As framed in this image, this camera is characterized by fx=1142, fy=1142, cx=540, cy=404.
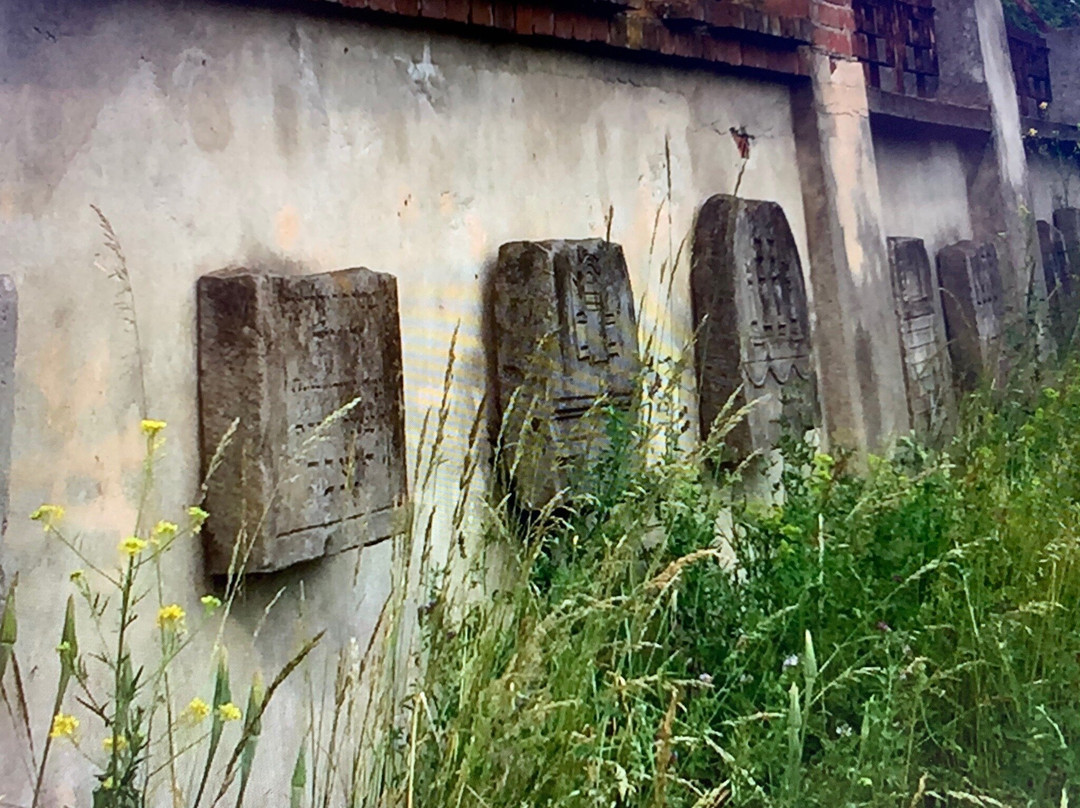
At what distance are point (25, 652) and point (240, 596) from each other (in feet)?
1.53

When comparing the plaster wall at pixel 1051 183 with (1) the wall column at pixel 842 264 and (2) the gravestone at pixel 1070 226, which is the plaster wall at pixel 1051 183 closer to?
(2) the gravestone at pixel 1070 226

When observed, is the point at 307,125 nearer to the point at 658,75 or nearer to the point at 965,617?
the point at 658,75

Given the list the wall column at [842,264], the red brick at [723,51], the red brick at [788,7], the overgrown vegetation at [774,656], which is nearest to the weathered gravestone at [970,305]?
the wall column at [842,264]

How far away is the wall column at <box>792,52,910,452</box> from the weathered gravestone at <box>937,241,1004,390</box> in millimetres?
971

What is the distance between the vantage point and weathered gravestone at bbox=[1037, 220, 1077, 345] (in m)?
6.45

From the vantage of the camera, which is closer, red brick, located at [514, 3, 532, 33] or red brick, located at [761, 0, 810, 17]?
red brick, located at [514, 3, 532, 33]

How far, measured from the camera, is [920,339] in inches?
208

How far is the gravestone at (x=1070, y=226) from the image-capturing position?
7047 millimetres

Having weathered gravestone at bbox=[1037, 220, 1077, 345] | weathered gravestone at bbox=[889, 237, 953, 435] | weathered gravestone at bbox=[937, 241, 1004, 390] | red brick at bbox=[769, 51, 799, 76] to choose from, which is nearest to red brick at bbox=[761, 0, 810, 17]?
red brick at bbox=[769, 51, 799, 76]

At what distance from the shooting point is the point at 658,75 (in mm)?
3855

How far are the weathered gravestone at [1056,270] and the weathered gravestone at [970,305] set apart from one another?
672mm

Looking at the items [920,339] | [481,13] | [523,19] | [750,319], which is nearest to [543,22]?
[523,19]

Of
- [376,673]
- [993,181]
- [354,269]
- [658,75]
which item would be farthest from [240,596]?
[993,181]

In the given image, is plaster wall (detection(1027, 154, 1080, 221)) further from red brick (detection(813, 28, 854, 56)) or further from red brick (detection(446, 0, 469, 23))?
red brick (detection(446, 0, 469, 23))
